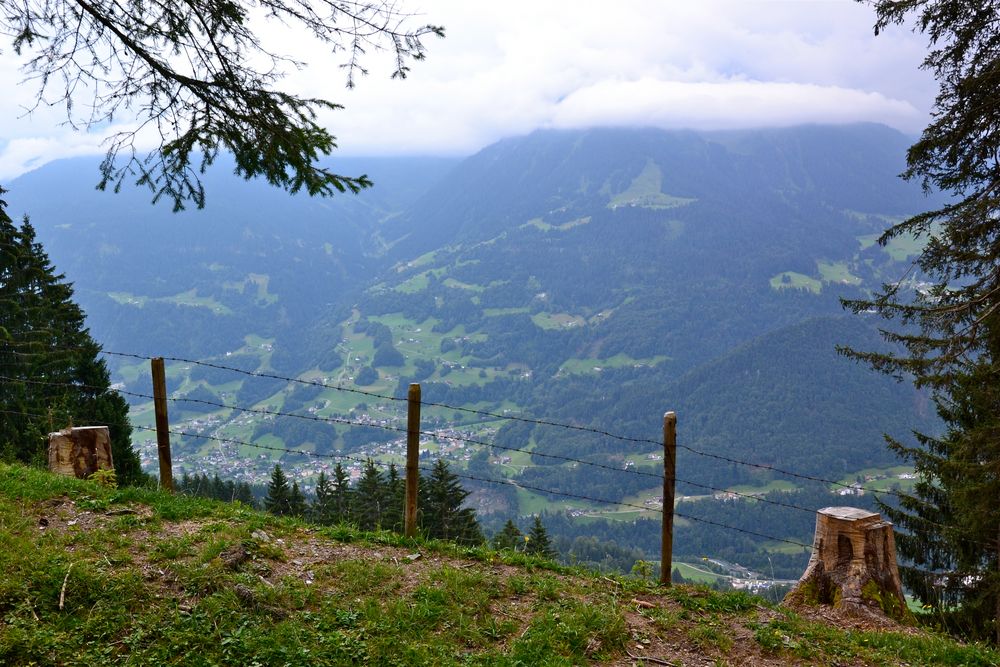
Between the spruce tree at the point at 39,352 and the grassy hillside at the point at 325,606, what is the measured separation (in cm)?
1472

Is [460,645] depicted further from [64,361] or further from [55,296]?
[55,296]

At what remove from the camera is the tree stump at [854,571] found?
7441mm

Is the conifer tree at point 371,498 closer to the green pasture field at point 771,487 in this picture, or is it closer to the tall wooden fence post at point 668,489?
the tall wooden fence post at point 668,489

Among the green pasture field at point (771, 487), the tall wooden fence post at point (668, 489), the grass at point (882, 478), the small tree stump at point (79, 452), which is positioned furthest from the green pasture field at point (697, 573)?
the small tree stump at point (79, 452)

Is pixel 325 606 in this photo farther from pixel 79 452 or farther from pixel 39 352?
pixel 39 352

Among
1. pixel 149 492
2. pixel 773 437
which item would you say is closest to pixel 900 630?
pixel 149 492

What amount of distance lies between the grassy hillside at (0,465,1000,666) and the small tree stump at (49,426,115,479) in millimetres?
1730

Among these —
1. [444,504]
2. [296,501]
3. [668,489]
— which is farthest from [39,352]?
[668,489]

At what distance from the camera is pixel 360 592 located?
Answer: 249 inches

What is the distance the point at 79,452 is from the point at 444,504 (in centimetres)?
1068

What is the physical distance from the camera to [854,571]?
7551 mm

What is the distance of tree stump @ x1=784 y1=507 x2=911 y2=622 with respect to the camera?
7441mm

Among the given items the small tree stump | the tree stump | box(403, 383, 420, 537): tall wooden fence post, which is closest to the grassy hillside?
box(403, 383, 420, 537): tall wooden fence post

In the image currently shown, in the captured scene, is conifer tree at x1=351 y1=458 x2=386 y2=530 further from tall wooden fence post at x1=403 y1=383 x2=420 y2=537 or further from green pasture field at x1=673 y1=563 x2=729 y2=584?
green pasture field at x1=673 y1=563 x2=729 y2=584
